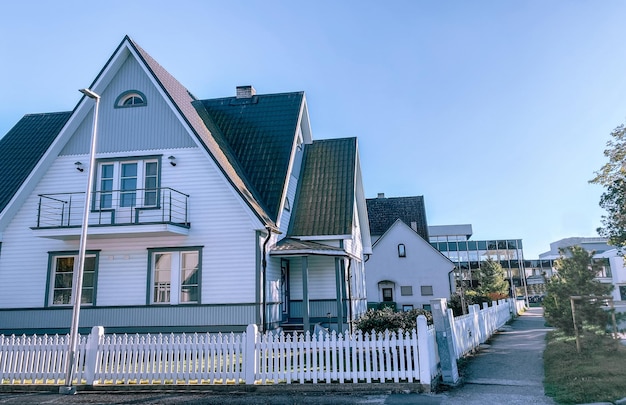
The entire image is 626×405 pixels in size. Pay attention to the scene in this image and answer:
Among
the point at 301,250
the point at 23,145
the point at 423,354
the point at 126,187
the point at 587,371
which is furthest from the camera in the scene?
the point at 23,145

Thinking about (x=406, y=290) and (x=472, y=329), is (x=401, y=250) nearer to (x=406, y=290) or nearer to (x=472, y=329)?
(x=406, y=290)

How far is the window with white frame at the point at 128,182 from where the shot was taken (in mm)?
15516

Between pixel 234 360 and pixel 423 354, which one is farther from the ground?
pixel 423 354

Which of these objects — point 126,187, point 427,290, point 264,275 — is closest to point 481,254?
point 427,290

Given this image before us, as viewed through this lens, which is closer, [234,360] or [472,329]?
[234,360]

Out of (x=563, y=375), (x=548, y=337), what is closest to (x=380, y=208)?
(x=548, y=337)

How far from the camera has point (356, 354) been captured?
9672mm

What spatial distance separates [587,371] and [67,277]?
634 inches

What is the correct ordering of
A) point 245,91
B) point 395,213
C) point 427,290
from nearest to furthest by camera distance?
point 245,91 → point 427,290 → point 395,213

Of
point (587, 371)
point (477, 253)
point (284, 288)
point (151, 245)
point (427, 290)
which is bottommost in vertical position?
point (587, 371)

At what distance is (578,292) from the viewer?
13.1 metres

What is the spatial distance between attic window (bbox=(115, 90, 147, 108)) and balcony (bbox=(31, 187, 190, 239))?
3334mm

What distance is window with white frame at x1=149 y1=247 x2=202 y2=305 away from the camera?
14773 millimetres

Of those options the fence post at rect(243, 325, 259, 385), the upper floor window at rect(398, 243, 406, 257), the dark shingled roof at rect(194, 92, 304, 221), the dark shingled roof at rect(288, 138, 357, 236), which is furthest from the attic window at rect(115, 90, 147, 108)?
the upper floor window at rect(398, 243, 406, 257)
